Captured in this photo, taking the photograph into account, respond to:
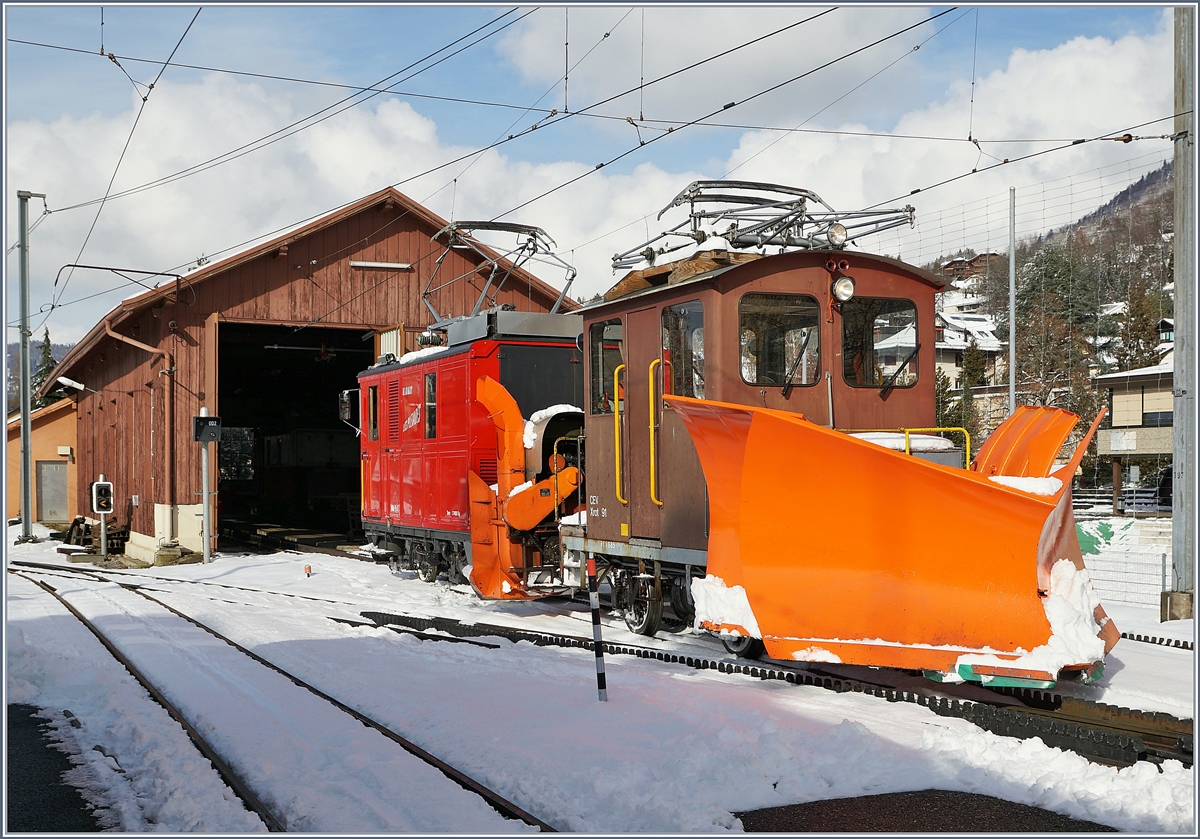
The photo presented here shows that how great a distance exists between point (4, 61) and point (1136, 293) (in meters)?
54.2

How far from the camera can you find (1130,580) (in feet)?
55.6

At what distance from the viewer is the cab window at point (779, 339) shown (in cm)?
877

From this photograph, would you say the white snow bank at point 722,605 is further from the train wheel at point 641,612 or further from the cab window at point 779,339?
the train wheel at point 641,612

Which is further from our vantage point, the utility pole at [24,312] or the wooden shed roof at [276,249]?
the utility pole at [24,312]

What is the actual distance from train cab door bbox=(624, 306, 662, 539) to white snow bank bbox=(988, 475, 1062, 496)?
361 centimetres

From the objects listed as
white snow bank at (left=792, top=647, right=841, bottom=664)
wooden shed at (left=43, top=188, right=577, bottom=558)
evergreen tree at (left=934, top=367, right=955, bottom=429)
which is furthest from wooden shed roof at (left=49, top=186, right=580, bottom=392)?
evergreen tree at (left=934, top=367, right=955, bottom=429)

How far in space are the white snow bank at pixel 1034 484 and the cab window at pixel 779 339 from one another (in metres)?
2.54

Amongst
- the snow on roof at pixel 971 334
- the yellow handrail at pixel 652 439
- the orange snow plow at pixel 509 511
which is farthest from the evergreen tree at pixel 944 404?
the yellow handrail at pixel 652 439

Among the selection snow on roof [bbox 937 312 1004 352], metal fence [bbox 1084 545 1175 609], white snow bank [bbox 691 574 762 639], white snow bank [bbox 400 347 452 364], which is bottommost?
metal fence [bbox 1084 545 1175 609]

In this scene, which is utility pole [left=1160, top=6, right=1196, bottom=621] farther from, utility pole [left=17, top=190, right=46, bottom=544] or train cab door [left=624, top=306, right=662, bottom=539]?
utility pole [left=17, top=190, right=46, bottom=544]

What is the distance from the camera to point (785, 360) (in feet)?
29.2

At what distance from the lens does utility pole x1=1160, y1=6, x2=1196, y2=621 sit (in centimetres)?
1051

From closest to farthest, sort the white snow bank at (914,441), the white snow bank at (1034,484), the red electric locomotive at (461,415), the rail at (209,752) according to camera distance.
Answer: the rail at (209,752)
the white snow bank at (1034,484)
the white snow bank at (914,441)
the red electric locomotive at (461,415)

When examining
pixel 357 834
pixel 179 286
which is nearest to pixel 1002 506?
pixel 357 834
